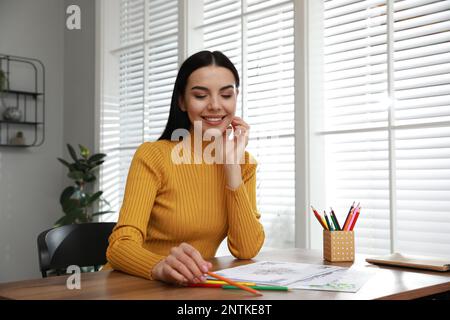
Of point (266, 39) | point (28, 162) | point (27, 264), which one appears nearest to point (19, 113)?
point (28, 162)

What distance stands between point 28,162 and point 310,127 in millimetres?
2512

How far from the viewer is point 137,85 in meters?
3.60

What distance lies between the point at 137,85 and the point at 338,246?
8.17 ft

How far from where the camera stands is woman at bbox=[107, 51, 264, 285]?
1.54 m

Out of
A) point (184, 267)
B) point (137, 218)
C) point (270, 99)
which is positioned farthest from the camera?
point (270, 99)

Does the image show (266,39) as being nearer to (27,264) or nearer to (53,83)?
(53,83)

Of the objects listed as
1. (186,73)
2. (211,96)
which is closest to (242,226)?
(211,96)

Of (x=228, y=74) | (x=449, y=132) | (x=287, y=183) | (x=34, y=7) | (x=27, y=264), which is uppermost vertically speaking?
(x=34, y=7)

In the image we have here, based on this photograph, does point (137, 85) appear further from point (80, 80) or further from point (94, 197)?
point (94, 197)

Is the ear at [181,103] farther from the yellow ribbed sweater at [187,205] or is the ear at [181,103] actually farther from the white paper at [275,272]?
the white paper at [275,272]

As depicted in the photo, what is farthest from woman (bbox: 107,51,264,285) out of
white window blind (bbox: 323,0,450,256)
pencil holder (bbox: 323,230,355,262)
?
white window blind (bbox: 323,0,450,256)

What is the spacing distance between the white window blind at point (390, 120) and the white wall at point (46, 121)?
85.8 inches

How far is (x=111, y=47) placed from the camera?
376cm

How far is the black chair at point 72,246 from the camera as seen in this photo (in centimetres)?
159
